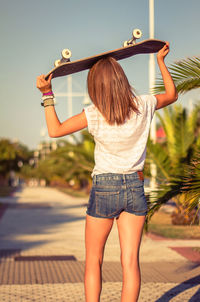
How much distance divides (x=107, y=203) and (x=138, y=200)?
0.62ft

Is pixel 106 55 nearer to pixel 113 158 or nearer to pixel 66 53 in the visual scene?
pixel 66 53

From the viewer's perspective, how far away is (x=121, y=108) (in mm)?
2928

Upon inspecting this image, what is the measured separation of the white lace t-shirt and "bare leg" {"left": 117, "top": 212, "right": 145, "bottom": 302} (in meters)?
0.29

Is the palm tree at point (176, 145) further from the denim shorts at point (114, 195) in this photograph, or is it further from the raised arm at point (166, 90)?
the denim shorts at point (114, 195)

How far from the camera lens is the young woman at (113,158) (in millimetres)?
2938

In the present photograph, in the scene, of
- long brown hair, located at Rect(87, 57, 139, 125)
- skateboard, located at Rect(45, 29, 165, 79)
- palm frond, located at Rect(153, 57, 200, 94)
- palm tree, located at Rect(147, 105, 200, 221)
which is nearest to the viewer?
long brown hair, located at Rect(87, 57, 139, 125)

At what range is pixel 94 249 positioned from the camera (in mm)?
3033

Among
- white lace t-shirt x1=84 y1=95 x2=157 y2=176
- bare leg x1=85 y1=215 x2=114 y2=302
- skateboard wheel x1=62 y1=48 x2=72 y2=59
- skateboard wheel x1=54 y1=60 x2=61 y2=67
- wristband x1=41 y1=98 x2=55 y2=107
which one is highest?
skateboard wheel x1=62 y1=48 x2=72 y2=59

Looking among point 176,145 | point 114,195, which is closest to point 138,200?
point 114,195

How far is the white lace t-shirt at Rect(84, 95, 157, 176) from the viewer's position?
2.97m

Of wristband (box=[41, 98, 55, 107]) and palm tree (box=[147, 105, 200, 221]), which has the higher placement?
wristband (box=[41, 98, 55, 107])

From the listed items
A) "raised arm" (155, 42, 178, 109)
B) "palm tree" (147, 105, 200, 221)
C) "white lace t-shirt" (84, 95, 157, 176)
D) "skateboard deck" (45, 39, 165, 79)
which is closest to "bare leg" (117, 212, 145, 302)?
"white lace t-shirt" (84, 95, 157, 176)

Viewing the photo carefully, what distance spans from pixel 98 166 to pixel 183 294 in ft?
8.63

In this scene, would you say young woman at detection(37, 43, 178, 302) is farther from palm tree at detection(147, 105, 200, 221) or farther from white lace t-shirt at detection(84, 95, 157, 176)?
palm tree at detection(147, 105, 200, 221)
